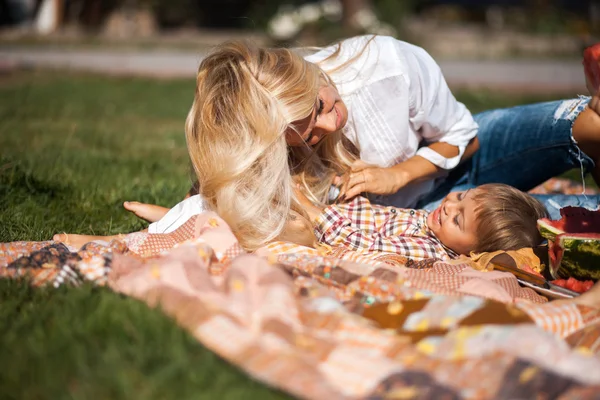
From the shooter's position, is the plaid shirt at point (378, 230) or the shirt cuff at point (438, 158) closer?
the plaid shirt at point (378, 230)

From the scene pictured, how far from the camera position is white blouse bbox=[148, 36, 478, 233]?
3.40 meters

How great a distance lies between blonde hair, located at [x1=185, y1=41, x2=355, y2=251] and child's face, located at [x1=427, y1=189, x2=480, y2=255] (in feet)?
2.26

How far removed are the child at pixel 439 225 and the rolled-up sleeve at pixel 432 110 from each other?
34 cm

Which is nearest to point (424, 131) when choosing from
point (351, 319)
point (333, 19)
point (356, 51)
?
point (356, 51)

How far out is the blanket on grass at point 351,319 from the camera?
5.92 ft

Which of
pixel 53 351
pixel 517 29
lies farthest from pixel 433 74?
pixel 517 29

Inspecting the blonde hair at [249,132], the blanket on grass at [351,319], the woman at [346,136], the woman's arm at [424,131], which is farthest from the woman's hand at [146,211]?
the woman's arm at [424,131]

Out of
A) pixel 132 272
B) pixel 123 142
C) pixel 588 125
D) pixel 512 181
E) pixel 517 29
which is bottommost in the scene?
pixel 517 29

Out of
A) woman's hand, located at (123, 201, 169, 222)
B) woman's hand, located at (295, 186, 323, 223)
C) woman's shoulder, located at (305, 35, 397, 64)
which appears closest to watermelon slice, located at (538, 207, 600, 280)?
woman's hand, located at (295, 186, 323, 223)

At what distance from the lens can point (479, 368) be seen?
1847 millimetres

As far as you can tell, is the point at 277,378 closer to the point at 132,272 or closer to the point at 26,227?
the point at 132,272

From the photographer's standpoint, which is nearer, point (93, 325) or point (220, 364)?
point (220, 364)

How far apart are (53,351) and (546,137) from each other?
2.79m

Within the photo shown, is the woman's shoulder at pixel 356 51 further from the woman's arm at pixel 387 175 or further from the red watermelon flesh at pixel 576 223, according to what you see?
the red watermelon flesh at pixel 576 223
